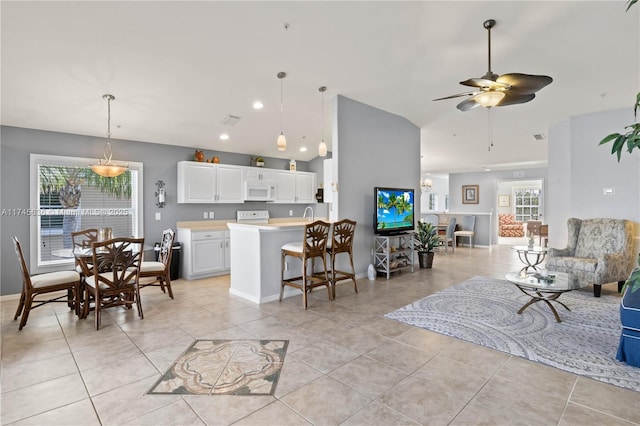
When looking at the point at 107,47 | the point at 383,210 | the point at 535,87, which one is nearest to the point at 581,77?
the point at 535,87

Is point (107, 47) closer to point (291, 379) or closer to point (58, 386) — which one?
point (58, 386)

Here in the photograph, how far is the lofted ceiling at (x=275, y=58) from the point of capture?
2994 millimetres

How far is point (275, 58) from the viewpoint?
147 inches

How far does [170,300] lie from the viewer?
14.0 feet

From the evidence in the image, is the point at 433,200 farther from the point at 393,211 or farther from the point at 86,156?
the point at 86,156

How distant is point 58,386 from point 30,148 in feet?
12.7

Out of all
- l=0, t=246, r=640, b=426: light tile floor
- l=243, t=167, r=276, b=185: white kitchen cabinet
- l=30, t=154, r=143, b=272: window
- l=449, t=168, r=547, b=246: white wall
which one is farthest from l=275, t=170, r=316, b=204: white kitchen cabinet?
l=449, t=168, r=547, b=246: white wall

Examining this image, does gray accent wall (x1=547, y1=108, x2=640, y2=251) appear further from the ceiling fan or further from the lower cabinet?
the lower cabinet

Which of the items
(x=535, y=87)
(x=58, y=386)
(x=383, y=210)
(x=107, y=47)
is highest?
(x=107, y=47)

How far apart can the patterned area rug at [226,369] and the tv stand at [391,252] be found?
2869mm

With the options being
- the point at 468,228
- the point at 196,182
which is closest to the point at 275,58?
the point at 196,182

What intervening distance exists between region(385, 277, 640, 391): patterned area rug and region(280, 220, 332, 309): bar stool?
99 cm

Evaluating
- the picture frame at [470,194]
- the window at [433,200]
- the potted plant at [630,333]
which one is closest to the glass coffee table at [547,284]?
the potted plant at [630,333]

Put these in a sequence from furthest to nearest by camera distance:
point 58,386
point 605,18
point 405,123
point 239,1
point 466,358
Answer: point 405,123
point 605,18
point 239,1
point 466,358
point 58,386
